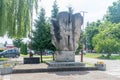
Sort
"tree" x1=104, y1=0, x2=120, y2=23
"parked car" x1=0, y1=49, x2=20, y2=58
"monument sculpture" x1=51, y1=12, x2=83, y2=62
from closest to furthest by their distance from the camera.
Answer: "monument sculpture" x1=51, y1=12, x2=83, y2=62 < "parked car" x1=0, y1=49, x2=20, y2=58 < "tree" x1=104, y1=0, x2=120, y2=23

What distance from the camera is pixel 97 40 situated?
4078 centimetres

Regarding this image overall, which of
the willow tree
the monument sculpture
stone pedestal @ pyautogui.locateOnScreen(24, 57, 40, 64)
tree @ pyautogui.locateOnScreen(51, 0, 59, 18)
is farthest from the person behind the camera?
tree @ pyautogui.locateOnScreen(51, 0, 59, 18)

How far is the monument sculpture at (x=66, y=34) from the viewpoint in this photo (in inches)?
765

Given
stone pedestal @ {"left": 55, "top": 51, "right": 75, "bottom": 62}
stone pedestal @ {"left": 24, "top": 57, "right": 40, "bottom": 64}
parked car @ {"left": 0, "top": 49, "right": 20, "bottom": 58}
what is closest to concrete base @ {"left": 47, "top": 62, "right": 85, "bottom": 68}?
stone pedestal @ {"left": 55, "top": 51, "right": 75, "bottom": 62}

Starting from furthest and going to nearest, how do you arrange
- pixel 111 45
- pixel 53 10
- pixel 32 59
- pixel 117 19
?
pixel 117 19 < pixel 111 45 < pixel 53 10 < pixel 32 59

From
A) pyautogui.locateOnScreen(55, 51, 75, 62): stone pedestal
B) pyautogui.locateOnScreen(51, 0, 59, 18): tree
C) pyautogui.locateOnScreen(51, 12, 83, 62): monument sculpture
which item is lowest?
pyautogui.locateOnScreen(55, 51, 75, 62): stone pedestal

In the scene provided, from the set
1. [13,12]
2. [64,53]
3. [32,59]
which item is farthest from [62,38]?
[32,59]

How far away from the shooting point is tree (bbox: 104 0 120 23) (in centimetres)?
6175

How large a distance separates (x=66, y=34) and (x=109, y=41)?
64.7 feet

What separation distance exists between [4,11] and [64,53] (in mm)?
6495

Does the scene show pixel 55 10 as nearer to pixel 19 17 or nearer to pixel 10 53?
pixel 19 17

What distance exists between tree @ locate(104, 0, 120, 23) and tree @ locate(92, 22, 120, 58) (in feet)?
62.2

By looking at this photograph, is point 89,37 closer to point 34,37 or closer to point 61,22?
point 34,37

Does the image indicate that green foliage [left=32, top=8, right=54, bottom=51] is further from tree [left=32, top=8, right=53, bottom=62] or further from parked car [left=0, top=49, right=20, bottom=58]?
parked car [left=0, top=49, right=20, bottom=58]
